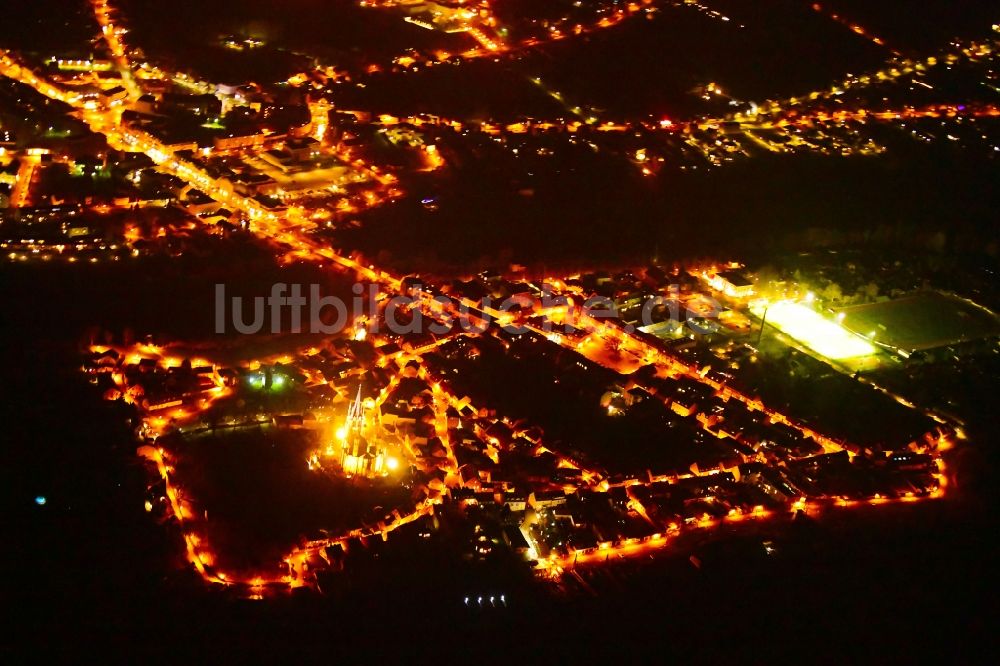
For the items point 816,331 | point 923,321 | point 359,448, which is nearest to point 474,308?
point 359,448

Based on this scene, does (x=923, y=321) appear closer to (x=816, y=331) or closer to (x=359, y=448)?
(x=816, y=331)

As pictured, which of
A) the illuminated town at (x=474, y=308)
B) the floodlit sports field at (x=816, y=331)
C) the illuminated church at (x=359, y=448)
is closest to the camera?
the illuminated town at (x=474, y=308)

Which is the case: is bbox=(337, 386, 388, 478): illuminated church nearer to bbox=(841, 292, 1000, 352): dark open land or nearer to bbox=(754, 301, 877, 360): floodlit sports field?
bbox=(754, 301, 877, 360): floodlit sports field

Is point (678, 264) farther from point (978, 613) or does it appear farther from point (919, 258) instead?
point (978, 613)

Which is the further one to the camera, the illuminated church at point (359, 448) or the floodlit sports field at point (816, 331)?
the floodlit sports field at point (816, 331)

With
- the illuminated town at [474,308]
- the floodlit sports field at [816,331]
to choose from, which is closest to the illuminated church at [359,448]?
the illuminated town at [474,308]

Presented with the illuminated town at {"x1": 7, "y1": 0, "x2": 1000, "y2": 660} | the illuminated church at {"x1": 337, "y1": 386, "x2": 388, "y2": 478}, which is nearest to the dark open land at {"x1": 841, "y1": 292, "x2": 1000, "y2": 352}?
the illuminated town at {"x1": 7, "y1": 0, "x2": 1000, "y2": 660}

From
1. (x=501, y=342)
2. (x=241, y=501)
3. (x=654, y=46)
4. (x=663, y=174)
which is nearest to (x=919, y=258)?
(x=663, y=174)

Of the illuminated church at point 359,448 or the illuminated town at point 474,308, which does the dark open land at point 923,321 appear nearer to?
the illuminated town at point 474,308
